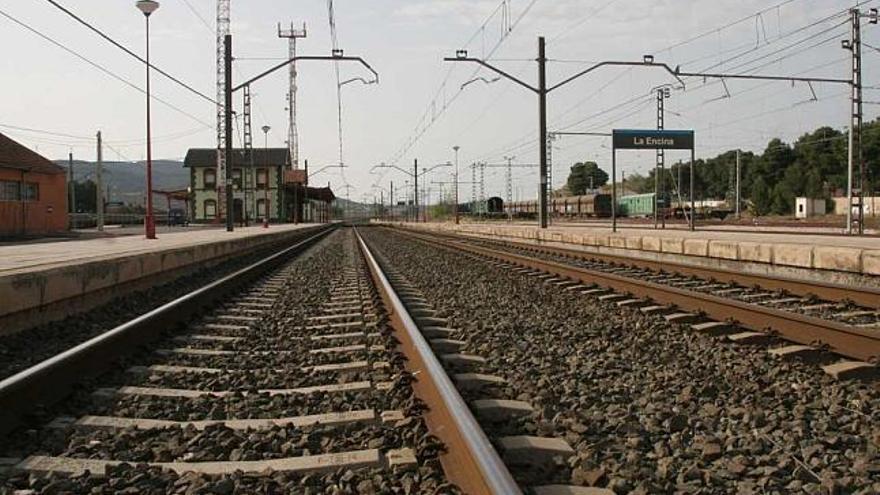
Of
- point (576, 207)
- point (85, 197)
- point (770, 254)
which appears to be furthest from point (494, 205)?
point (770, 254)

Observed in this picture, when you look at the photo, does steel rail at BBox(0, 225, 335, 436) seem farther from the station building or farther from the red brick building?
the station building

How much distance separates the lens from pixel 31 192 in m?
39.8

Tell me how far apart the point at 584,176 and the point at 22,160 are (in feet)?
457

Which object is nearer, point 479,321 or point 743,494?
point 743,494

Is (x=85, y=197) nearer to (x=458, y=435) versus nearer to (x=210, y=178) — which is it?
(x=210, y=178)

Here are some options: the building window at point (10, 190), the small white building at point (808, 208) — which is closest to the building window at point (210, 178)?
the building window at point (10, 190)

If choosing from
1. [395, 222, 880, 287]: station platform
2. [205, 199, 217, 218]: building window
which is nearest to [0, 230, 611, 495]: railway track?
[395, 222, 880, 287]: station platform

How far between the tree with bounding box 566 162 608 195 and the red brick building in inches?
5134

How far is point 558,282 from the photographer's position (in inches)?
539

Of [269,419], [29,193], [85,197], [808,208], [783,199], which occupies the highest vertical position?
[85,197]

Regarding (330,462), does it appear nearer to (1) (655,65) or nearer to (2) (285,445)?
(2) (285,445)

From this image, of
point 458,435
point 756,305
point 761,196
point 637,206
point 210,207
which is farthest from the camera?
point 761,196

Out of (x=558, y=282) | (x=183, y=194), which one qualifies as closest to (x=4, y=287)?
(x=558, y=282)

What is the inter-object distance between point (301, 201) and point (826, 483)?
345 ft
